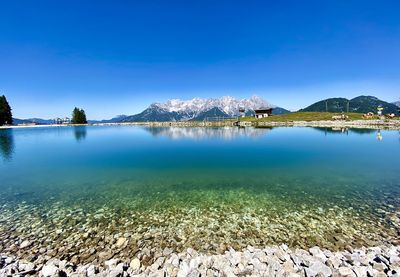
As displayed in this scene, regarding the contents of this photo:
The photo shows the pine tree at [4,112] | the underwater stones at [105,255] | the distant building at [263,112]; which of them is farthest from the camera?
the distant building at [263,112]

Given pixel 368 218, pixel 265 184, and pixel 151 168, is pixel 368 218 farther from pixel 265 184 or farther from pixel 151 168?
pixel 151 168

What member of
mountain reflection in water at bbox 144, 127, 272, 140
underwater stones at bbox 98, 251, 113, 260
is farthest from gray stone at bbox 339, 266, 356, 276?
mountain reflection in water at bbox 144, 127, 272, 140

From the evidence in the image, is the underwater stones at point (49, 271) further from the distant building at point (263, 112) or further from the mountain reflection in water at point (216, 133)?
the distant building at point (263, 112)

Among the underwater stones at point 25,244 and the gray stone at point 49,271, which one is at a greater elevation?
the gray stone at point 49,271

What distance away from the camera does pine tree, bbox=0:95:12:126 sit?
128663mm

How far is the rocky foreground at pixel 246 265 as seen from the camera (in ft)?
23.8

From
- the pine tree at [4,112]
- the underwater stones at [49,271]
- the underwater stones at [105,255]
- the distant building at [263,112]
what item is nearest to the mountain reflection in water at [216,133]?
the underwater stones at [105,255]

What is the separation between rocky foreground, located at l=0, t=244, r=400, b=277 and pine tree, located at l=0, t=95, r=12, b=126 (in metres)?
165

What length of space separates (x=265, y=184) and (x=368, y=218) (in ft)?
24.9

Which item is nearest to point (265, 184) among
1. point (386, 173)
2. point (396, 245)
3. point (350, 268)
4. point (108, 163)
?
point (396, 245)

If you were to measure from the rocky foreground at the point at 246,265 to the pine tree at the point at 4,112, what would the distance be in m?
165

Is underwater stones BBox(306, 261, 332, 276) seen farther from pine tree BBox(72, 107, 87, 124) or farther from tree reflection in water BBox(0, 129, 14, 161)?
pine tree BBox(72, 107, 87, 124)

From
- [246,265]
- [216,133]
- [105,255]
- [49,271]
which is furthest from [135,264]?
[216,133]

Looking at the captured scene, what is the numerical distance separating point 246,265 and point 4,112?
574 ft
